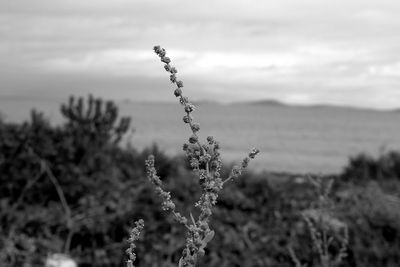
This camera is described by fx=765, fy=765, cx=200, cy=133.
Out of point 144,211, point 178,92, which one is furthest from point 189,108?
point 144,211

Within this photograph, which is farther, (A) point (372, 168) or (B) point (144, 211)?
(A) point (372, 168)

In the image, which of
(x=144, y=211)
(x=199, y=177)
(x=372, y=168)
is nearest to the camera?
(x=199, y=177)

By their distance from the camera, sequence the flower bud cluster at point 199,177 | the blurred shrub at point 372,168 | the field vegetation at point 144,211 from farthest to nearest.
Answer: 1. the blurred shrub at point 372,168
2. the field vegetation at point 144,211
3. the flower bud cluster at point 199,177

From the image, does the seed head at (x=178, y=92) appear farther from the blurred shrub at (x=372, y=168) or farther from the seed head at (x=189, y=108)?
the blurred shrub at (x=372, y=168)

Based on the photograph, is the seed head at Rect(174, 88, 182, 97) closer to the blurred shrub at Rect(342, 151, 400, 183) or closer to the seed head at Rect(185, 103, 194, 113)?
the seed head at Rect(185, 103, 194, 113)

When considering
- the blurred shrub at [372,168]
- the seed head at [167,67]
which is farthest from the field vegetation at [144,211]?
the seed head at [167,67]

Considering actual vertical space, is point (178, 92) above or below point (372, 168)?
above

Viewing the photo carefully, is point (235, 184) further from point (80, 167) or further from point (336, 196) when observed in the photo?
point (80, 167)

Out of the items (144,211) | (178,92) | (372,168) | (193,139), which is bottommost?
(144,211)

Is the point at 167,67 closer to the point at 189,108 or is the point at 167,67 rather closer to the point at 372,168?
the point at 189,108

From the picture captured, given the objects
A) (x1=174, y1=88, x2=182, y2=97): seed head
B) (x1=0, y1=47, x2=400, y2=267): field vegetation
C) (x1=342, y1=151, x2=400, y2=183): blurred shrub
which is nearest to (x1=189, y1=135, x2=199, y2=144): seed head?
(x1=174, y1=88, x2=182, y2=97): seed head

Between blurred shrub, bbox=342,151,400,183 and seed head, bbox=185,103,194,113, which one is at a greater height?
seed head, bbox=185,103,194,113

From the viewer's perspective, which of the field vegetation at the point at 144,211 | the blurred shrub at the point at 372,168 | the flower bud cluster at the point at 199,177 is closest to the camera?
the flower bud cluster at the point at 199,177

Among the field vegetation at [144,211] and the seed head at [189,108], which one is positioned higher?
the seed head at [189,108]
